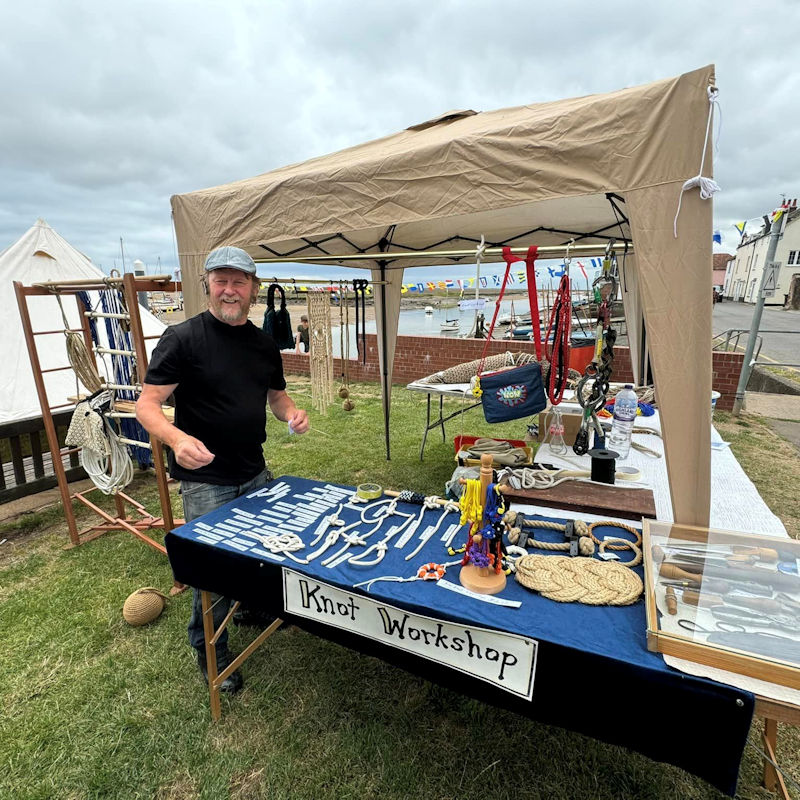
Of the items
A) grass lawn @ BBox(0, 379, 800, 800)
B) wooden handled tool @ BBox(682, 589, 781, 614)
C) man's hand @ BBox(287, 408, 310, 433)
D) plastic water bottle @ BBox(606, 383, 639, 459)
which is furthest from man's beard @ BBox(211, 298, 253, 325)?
plastic water bottle @ BBox(606, 383, 639, 459)

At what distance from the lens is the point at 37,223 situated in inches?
241

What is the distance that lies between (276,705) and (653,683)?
1.71 meters

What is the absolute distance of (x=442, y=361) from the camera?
9250mm

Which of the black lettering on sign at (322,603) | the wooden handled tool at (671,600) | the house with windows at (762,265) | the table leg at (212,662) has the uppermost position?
A: the house with windows at (762,265)

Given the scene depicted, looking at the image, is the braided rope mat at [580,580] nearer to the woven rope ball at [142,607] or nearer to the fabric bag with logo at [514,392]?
the fabric bag with logo at [514,392]

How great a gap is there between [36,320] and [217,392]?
19.7 ft

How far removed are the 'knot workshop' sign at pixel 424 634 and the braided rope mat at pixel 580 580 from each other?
241 millimetres

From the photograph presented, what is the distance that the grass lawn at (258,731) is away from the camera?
1.73 m

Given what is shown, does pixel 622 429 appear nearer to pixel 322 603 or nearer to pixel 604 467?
pixel 604 467

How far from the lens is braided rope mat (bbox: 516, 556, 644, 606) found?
138 cm

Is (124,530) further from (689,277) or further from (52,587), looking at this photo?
(689,277)

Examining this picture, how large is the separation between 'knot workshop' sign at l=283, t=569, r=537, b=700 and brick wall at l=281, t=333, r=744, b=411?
20.1ft

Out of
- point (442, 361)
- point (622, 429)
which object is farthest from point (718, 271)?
point (622, 429)

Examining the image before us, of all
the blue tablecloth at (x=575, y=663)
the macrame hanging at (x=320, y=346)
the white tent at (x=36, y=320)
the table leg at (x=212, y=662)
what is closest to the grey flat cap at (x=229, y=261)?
the blue tablecloth at (x=575, y=663)
